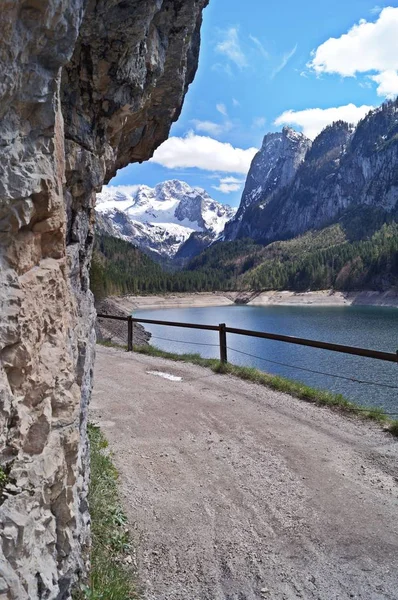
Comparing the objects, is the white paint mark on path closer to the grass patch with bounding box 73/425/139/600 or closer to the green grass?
the green grass

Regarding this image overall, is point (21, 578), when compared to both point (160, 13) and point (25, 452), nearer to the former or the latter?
point (25, 452)

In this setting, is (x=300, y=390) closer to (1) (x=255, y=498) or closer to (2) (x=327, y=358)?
(1) (x=255, y=498)

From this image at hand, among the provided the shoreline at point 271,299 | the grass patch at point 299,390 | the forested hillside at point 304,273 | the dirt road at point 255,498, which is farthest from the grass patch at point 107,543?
the shoreline at point 271,299

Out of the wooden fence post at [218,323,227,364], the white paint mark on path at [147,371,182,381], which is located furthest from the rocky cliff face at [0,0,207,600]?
the wooden fence post at [218,323,227,364]

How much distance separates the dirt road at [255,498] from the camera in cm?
424

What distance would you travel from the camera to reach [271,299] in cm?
12088

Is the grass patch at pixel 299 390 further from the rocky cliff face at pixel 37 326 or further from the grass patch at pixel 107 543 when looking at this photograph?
the rocky cliff face at pixel 37 326

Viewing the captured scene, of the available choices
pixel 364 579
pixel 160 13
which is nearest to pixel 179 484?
pixel 364 579

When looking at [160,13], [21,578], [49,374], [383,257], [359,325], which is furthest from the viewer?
[383,257]

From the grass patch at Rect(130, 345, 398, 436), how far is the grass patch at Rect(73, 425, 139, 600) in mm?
5063

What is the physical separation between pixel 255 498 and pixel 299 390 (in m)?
4.84

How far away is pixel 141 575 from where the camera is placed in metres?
4.29

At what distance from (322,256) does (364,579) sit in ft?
514

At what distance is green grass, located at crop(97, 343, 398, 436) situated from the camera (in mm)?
8406
